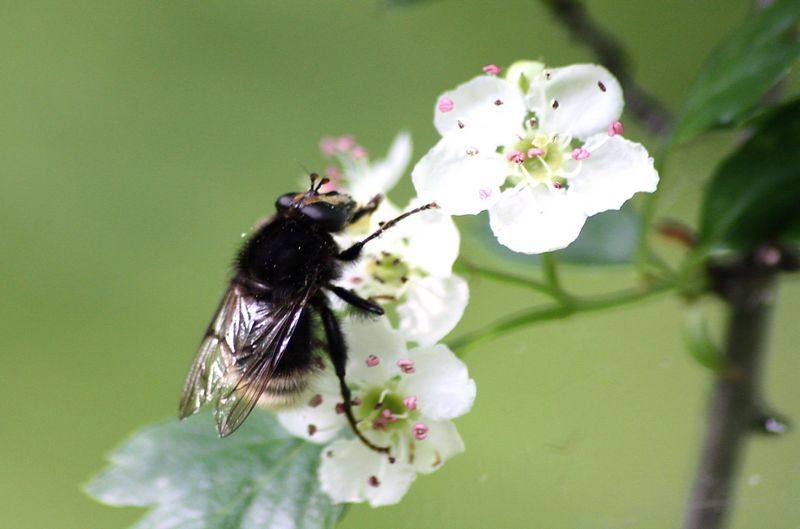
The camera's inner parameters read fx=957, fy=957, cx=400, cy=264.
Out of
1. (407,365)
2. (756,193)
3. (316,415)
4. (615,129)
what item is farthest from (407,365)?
(756,193)

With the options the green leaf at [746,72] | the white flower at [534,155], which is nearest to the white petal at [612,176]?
the white flower at [534,155]

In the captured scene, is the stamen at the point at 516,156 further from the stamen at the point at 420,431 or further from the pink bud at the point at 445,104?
the stamen at the point at 420,431

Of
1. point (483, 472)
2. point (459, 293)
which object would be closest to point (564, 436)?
point (483, 472)

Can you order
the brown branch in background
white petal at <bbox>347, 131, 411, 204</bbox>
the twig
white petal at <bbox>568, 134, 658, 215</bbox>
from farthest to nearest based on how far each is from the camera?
1. the brown branch in background
2. white petal at <bbox>347, 131, 411, 204</bbox>
3. the twig
4. white petal at <bbox>568, 134, 658, 215</bbox>

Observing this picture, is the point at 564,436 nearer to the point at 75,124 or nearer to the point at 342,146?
the point at 342,146

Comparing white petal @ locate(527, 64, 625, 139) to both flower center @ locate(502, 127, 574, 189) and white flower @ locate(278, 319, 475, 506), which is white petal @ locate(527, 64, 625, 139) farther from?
white flower @ locate(278, 319, 475, 506)

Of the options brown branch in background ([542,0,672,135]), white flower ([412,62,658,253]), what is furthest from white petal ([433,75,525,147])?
brown branch in background ([542,0,672,135])
